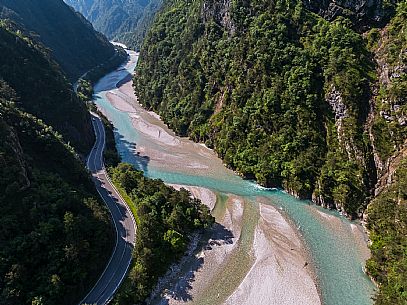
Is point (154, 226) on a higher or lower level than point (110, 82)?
higher

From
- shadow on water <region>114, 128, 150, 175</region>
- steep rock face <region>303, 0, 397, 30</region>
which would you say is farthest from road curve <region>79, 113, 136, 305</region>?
steep rock face <region>303, 0, 397, 30</region>

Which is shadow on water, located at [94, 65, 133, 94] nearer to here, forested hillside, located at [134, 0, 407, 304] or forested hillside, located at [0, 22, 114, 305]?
forested hillside, located at [134, 0, 407, 304]

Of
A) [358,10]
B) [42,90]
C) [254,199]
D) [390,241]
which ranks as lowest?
[42,90]

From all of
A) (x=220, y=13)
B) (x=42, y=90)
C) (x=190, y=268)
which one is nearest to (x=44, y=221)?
(x=190, y=268)

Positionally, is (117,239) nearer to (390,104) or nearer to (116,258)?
(116,258)

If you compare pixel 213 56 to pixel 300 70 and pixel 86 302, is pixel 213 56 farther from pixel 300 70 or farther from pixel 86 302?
pixel 86 302

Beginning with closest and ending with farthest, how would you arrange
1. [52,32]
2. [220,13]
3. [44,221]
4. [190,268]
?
[44,221]
[190,268]
[220,13]
[52,32]

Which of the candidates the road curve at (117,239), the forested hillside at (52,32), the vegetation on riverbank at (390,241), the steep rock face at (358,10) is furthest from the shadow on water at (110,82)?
the vegetation on riverbank at (390,241)

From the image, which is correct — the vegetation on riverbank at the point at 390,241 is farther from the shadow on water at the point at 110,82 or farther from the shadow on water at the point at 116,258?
the shadow on water at the point at 110,82
